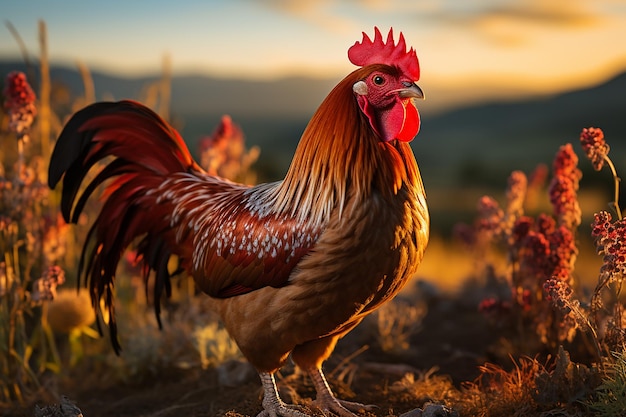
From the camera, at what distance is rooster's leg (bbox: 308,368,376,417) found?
15.1 feet

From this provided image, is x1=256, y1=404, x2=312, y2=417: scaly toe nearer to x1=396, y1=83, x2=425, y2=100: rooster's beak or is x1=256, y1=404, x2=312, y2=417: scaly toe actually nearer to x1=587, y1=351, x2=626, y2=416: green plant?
x1=587, y1=351, x2=626, y2=416: green plant

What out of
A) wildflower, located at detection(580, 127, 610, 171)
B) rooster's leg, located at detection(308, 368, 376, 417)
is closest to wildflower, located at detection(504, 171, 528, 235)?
wildflower, located at detection(580, 127, 610, 171)

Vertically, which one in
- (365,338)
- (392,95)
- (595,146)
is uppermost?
(392,95)

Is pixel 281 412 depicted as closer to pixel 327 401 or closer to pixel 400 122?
pixel 327 401

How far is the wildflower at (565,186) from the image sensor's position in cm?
499

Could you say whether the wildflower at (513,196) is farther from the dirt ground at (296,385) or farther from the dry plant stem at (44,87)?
the dry plant stem at (44,87)

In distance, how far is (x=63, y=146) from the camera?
17.0ft

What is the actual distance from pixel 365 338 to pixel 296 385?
1705 millimetres

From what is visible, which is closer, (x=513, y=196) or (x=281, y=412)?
(x=281, y=412)

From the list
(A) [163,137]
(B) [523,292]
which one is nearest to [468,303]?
(B) [523,292]

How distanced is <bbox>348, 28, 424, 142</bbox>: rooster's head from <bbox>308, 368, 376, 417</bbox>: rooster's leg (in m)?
1.72

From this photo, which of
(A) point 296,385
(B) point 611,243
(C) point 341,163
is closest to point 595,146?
(B) point 611,243

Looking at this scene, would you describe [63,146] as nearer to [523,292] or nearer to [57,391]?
[57,391]

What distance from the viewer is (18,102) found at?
5004mm
